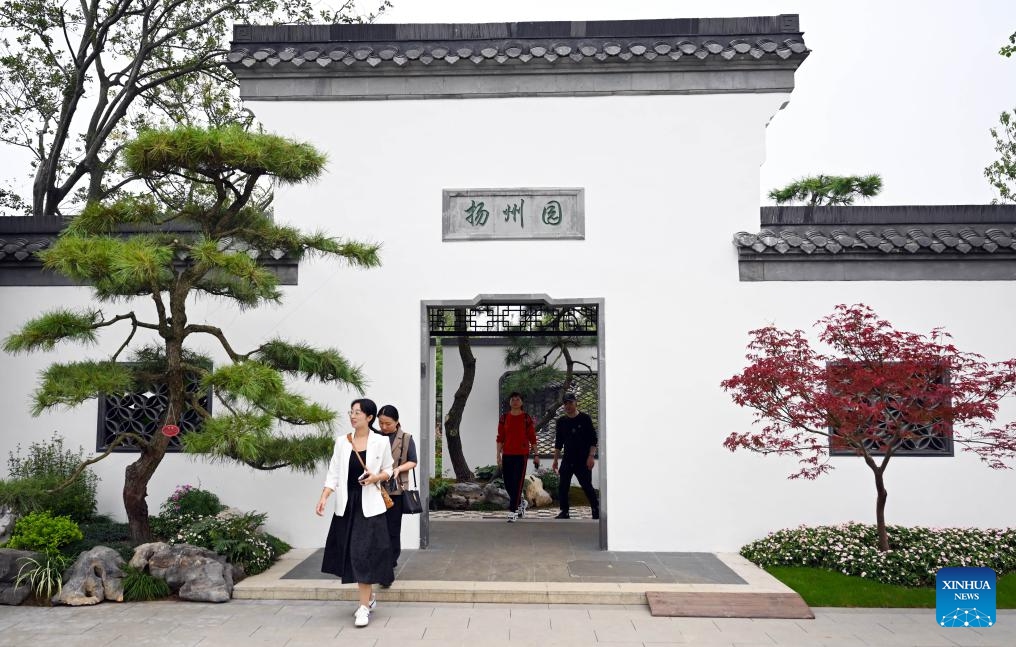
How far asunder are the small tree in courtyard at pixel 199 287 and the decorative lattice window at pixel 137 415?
1.08 metres

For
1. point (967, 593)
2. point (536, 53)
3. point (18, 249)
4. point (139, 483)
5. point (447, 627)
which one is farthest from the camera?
point (18, 249)

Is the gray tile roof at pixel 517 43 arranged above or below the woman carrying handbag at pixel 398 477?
above

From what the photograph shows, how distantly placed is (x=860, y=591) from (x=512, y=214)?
410 cm

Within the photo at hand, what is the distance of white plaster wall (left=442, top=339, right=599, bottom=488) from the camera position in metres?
13.7

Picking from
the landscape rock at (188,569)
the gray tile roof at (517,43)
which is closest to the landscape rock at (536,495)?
the landscape rock at (188,569)

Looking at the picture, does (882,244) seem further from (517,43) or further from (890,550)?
(517,43)

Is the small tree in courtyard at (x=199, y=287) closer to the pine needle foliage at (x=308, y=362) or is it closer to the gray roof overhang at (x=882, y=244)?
the pine needle foliage at (x=308, y=362)

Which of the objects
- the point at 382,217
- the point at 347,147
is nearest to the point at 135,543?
the point at 382,217

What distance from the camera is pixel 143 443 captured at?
5797 millimetres

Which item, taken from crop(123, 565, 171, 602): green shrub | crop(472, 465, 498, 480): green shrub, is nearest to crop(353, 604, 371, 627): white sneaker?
crop(123, 565, 171, 602): green shrub

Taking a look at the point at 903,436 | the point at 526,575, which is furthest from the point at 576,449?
the point at 903,436

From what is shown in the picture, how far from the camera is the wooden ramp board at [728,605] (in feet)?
16.9

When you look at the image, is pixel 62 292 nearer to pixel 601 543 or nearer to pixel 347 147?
pixel 347 147

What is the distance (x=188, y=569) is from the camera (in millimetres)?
5484
